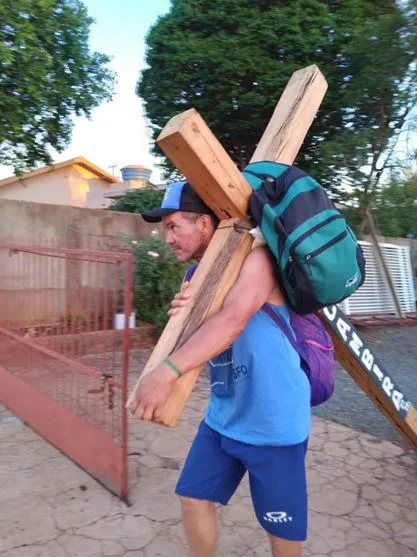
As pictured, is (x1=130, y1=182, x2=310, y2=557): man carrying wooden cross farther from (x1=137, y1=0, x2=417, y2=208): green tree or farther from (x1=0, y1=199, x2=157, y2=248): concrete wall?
(x1=137, y1=0, x2=417, y2=208): green tree

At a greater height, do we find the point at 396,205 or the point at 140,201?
the point at 396,205

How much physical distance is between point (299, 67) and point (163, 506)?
328 inches

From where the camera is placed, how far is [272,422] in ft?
4.99

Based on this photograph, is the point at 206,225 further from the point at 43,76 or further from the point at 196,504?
the point at 43,76

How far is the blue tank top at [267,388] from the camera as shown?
1.52 metres

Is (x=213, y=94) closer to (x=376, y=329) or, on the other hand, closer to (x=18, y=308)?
(x=376, y=329)

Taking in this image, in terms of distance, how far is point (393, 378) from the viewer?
5.69m

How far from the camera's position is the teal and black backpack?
1.31 meters

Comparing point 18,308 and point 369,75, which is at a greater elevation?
point 369,75

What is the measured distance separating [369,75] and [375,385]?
7.08 metres

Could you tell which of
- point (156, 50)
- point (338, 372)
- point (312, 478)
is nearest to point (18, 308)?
point (312, 478)

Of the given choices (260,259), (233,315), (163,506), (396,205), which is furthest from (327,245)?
(396,205)

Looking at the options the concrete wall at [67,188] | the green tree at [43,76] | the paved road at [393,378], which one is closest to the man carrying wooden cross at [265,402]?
the paved road at [393,378]

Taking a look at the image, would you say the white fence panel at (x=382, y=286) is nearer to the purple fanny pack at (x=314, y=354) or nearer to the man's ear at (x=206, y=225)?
the purple fanny pack at (x=314, y=354)
